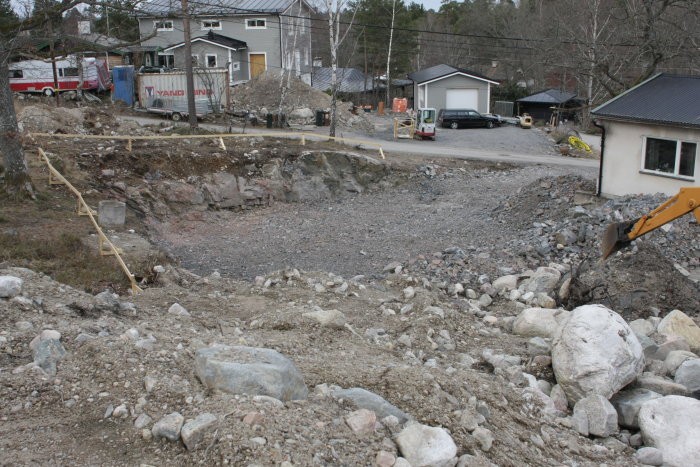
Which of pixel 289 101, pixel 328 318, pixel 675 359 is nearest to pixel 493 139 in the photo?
pixel 289 101

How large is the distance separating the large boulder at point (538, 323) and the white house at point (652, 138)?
8.14 meters

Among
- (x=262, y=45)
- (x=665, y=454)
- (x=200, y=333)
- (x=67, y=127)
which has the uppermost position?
(x=262, y=45)

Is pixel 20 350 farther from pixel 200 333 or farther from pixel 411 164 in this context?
pixel 411 164

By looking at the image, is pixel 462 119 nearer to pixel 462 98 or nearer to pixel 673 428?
pixel 462 98

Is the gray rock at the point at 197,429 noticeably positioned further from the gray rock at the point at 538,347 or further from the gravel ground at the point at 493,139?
the gravel ground at the point at 493,139

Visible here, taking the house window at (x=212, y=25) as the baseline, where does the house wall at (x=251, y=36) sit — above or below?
below

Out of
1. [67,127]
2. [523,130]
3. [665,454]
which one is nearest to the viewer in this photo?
[665,454]

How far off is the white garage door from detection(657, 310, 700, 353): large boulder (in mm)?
33173

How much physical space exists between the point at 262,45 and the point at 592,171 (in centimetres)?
2393

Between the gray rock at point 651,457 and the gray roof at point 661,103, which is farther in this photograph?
the gray roof at point 661,103

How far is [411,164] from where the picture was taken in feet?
81.3

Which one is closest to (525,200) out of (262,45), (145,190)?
(145,190)

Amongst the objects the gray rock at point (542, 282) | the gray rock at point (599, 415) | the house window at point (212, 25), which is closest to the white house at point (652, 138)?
the gray rock at point (542, 282)

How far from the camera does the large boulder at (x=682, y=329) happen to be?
32.2ft
